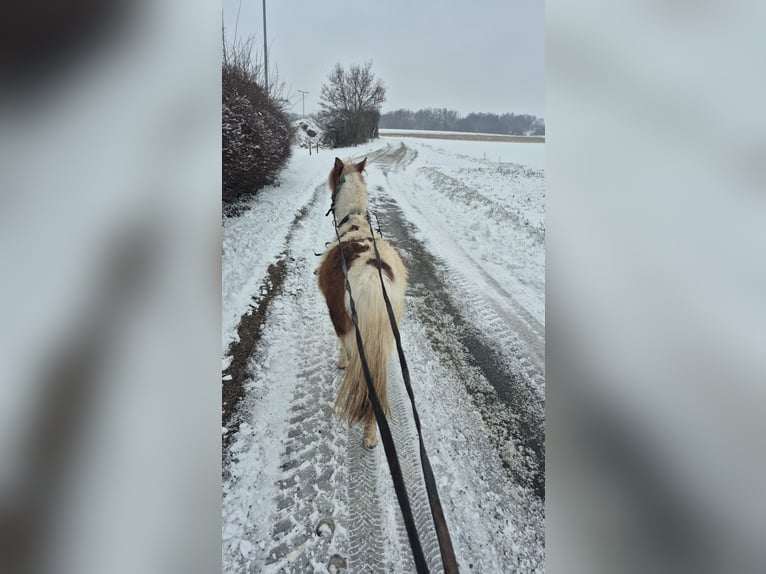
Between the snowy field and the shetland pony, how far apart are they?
5 cm

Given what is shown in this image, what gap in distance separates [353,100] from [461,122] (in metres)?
0.45

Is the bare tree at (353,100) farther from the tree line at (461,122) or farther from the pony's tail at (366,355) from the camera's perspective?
the pony's tail at (366,355)

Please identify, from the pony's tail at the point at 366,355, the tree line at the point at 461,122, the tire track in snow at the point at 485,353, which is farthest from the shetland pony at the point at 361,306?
the tree line at the point at 461,122

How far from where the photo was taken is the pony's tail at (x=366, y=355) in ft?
4.44

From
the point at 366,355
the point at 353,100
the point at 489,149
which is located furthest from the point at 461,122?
the point at 366,355

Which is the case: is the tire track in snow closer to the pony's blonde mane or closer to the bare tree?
the pony's blonde mane

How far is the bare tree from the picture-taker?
1.49m

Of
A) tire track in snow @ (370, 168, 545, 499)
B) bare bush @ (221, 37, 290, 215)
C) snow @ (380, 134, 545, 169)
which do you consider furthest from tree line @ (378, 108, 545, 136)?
bare bush @ (221, 37, 290, 215)

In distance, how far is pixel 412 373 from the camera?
1.42m
